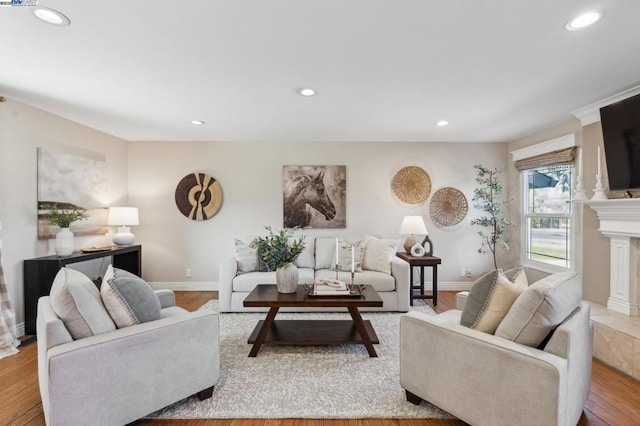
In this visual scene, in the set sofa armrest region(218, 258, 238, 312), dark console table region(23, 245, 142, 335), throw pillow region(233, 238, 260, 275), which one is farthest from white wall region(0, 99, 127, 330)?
throw pillow region(233, 238, 260, 275)

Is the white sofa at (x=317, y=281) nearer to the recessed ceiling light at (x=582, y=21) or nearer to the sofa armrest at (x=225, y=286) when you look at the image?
the sofa armrest at (x=225, y=286)

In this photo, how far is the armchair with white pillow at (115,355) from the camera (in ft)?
5.12

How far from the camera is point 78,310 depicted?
1705mm

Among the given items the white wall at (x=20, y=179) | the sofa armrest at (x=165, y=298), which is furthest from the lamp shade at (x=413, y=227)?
the white wall at (x=20, y=179)

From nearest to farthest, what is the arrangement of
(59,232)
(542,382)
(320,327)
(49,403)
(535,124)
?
(542,382) → (49,403) → (320,327) → (59,232) → (535,124)

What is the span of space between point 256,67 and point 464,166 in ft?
12.2

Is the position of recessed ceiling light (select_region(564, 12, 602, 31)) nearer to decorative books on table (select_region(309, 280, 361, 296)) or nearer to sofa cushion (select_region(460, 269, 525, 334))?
sofa cushion (select_region(460, 269, 525, 334))

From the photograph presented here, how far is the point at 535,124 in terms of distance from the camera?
384 centimetres

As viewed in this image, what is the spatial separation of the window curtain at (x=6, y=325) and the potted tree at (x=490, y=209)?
5.33 metres

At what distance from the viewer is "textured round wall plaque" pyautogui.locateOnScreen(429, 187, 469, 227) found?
15.9ft

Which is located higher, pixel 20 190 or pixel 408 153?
pixel 408 153

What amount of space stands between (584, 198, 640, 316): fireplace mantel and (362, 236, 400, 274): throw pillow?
6.93ft

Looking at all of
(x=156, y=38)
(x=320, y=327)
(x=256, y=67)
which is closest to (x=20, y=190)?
(x=156, y=38)

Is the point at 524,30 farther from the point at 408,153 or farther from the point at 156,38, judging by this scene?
the point at 408,153
